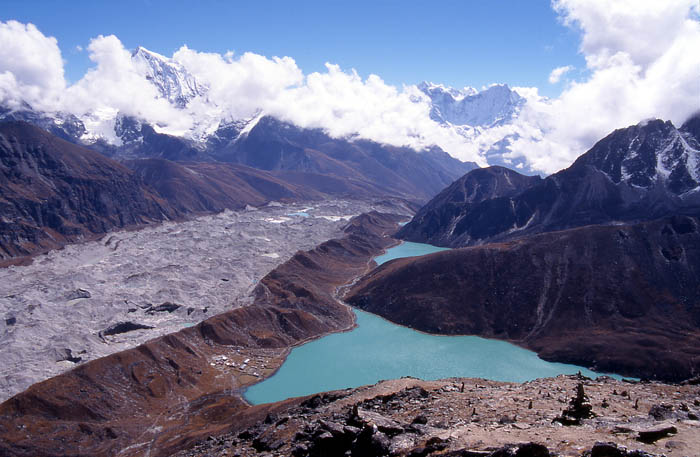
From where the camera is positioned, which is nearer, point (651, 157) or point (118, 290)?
point (118, 290)

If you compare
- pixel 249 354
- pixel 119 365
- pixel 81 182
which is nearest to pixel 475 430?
pixel 119 365

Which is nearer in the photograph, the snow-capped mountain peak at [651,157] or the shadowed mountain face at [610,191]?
the shadowed mountain face at [610,191]

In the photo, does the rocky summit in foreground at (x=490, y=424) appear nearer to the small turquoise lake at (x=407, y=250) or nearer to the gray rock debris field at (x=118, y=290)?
the gray rock debris field at (x=118, y=290)

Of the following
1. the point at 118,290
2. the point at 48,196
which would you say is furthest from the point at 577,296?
the point at 48,196

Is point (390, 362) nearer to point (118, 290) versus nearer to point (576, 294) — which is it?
point (576, 294)

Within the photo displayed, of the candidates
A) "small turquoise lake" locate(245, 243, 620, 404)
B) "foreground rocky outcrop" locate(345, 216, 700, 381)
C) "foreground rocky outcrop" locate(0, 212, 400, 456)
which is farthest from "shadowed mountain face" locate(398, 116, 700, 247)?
"foreground rocky outcrop" locate(0, 212, 400, 456)

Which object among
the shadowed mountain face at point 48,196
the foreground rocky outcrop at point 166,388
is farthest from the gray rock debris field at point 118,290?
the shadowed mountain face at point 48,196

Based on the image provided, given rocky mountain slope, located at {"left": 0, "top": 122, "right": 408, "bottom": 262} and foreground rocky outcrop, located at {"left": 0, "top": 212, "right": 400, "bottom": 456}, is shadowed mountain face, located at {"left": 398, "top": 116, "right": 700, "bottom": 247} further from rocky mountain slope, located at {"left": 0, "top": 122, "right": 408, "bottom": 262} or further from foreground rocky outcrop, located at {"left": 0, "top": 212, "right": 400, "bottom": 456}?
rocky mountain slope, located at {"left": 0, "top": 122, "right": 408, "bottom": 262}
